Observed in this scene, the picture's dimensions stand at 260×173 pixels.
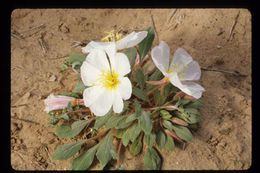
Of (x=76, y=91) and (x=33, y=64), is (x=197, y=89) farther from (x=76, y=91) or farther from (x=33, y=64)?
(x=33, y=64)

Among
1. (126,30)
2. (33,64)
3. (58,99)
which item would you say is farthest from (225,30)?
(33,64)

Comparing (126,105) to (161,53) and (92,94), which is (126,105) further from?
(161,53)

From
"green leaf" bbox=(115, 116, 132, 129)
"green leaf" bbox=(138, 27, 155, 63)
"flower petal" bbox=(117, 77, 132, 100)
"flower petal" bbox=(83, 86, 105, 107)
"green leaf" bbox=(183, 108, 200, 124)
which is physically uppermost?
"green leaf" bbox=(138, 27, 155, 63)

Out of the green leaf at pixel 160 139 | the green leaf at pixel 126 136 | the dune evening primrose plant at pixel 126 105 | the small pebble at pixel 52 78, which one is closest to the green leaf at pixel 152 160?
the dune evening primrose plant at pixel 126 105

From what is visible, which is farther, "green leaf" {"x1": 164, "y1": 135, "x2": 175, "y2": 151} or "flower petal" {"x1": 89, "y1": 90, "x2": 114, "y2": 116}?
"green leaf" {"x1": 164, "y1": 135, "x2": 175, "y2": 151}

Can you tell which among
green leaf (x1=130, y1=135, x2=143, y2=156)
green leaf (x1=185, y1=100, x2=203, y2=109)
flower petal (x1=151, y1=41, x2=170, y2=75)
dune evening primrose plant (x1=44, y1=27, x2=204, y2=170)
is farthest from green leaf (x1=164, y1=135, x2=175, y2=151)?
flower petal (x1=151, y1=41, x2=170, y2=75)

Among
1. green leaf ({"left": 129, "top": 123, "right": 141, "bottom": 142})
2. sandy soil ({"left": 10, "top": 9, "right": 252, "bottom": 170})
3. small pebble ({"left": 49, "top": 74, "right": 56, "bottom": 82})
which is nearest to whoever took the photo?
→ green leaf ({"left": 129, "top": 123, "right": 141, "bottom": 142})

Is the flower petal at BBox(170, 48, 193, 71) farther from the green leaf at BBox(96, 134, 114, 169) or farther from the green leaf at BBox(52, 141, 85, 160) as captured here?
the green leaf at BBox(52, 141, 85, 160)

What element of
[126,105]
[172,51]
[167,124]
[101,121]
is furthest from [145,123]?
[172,51]
